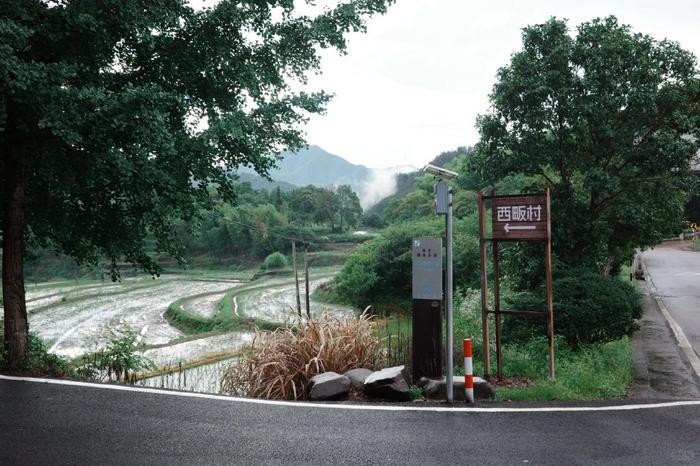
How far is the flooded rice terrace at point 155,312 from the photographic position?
80.7 ft

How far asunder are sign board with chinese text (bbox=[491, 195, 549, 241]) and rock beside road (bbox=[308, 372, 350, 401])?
3.14 metres

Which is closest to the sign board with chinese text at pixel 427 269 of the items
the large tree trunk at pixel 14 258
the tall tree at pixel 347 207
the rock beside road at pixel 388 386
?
the rock beside road at pixel 388 386

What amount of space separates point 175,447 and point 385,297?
28.6 metres

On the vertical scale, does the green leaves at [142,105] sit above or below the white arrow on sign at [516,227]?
above

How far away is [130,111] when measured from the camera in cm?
771

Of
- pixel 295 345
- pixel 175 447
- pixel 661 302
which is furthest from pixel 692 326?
pixel 175 447

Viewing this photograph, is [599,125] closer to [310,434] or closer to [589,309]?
[589,309]

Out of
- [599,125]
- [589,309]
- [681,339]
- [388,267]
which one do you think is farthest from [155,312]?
[589,309]

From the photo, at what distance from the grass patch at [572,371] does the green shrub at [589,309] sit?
0.83ft

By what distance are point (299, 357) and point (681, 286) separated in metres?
22.2

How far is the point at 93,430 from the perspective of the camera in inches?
227

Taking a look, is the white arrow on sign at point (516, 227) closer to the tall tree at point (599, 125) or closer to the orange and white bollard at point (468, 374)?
the orange and white bollard at point (468, 374)

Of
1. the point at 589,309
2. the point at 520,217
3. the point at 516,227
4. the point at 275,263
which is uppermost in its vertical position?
the point at 520,217

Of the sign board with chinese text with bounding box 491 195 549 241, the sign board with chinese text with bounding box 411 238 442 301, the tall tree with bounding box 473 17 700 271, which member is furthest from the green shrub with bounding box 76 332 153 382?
the tall tree with bounding box 473 17 700 271
